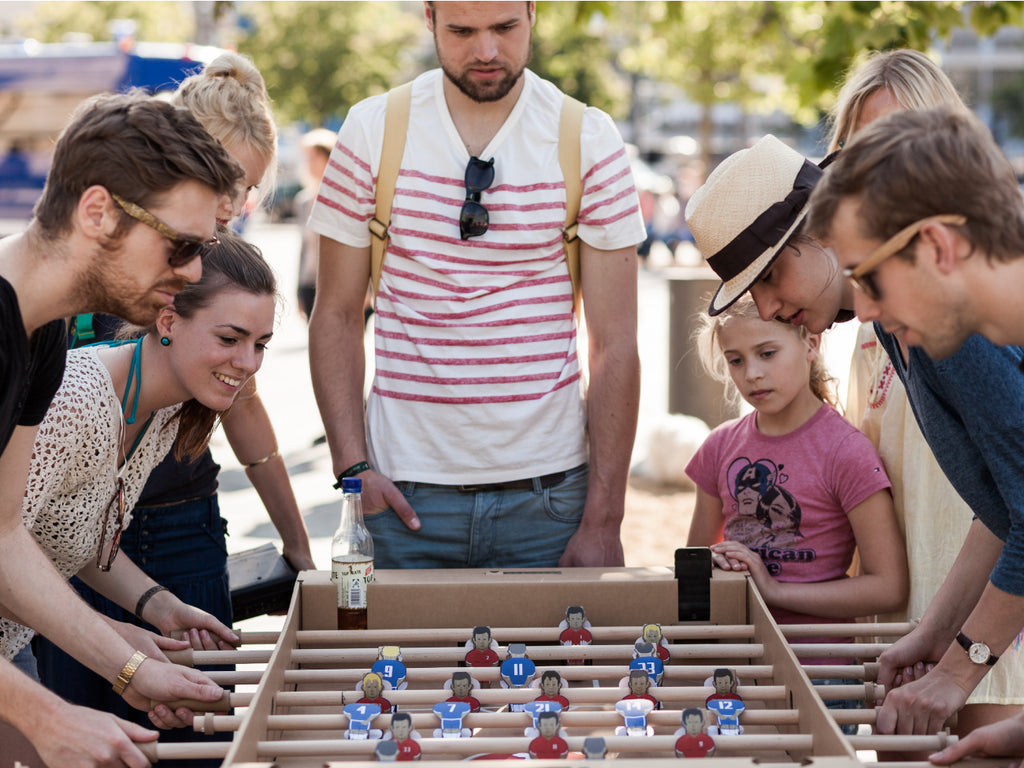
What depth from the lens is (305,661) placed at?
235 cm

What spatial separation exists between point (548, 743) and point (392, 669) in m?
0.49

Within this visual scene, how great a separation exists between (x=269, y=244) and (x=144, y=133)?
974 inches

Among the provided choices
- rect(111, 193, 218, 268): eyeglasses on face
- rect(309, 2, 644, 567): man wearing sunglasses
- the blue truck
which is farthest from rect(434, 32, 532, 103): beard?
the blue truck

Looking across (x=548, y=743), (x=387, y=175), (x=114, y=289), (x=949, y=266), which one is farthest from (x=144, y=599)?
(x=949, y=266)

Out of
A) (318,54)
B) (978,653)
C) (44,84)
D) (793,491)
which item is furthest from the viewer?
(318,54)

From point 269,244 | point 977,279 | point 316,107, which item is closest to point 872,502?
point 977,279

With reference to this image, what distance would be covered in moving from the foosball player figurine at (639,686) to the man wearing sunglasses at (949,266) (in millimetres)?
460

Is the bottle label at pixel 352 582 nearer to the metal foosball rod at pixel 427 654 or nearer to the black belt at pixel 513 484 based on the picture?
the metal foosball rod at pixel 427 654

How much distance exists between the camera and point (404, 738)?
1.89 metres

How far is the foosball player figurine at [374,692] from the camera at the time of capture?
6.89 feet

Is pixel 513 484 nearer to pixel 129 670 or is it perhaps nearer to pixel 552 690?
pixel 552 690

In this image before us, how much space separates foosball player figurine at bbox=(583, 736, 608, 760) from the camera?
1832mm

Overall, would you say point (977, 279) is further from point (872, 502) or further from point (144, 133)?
point (144, 133)

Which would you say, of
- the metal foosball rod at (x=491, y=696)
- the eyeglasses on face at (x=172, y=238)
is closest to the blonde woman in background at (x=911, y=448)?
the metal foosball rod at (x=491, y=696)
